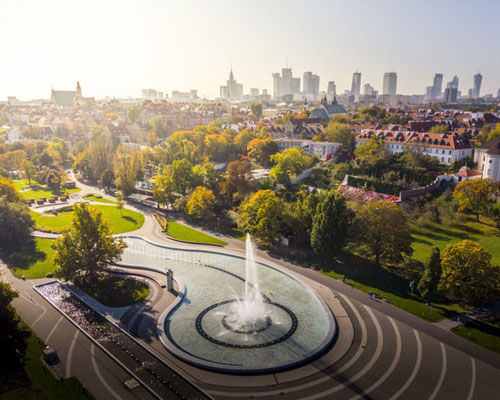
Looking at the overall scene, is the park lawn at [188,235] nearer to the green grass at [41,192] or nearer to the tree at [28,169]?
the green grass at [41,192]

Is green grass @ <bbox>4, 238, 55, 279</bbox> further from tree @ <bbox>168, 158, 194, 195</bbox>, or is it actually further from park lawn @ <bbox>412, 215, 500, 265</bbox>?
park lawn @ <bbox>412, 215, 500, 265</bbox>

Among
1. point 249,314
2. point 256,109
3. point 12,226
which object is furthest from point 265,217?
point 256,109

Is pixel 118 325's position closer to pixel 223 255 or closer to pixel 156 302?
pixel 156 302

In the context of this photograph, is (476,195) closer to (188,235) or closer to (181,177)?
(188,235)

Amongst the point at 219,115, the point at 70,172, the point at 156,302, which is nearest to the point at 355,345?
the point at 156,302

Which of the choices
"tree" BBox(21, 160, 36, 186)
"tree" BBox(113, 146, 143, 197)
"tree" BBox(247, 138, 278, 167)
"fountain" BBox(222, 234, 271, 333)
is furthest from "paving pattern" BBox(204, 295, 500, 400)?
"tree" BBox(21, 160, 36, 186)

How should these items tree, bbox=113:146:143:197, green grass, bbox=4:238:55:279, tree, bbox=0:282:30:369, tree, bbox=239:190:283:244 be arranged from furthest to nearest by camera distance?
tree, bbox=113:146:143:197
tree, bbox=239:190:283:244
green grass, bbox=4:238:55:279
tree, bbox=0:282:30:369
